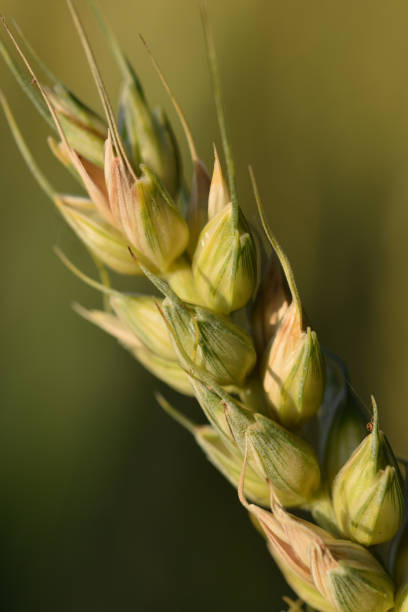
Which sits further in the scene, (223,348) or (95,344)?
(95,344)

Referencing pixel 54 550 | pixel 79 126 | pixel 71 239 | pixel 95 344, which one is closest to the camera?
pixel 79 126

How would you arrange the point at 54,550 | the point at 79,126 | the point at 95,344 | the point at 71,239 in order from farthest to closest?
the point at 95,344
the point at 54,550
the point at 71,239
the point at 79,126

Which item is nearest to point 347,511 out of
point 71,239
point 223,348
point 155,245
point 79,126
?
point 223,348

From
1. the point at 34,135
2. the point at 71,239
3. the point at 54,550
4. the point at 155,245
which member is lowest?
the point at 54,550

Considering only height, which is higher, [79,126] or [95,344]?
[79,126]

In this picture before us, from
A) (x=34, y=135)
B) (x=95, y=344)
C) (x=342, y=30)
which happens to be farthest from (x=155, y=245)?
(x=342, y=30)

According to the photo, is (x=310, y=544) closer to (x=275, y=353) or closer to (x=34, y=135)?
(x=275, y=353)
